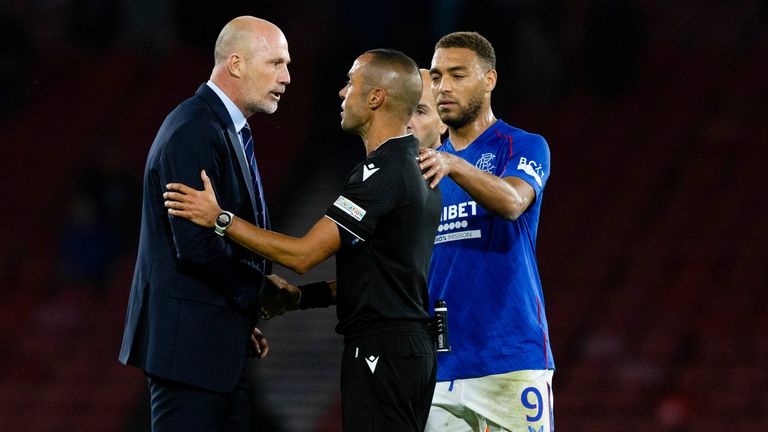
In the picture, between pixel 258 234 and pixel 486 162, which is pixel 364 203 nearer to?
pixel 258 234

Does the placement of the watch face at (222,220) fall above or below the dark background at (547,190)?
A: below

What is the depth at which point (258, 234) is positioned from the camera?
11.4ft

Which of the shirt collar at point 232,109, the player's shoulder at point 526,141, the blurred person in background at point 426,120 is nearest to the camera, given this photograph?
the shirt collar at point 232,109

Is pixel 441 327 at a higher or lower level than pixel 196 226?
lower

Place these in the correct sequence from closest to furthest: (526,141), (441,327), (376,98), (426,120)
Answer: (376,98) < (441,327) < (526,141) < (426,120)

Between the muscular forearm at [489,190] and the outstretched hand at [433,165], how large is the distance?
0.21 feet

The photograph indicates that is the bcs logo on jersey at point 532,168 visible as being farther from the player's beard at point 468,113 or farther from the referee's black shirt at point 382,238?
the referee's black shirt at point 382,238

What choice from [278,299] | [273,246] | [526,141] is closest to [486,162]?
[526,141]

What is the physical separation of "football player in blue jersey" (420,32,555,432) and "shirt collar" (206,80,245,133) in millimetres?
819

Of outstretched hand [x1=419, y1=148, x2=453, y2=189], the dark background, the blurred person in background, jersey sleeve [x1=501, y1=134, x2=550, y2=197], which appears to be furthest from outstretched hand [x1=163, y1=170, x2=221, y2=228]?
the dark background

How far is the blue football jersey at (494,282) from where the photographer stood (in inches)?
159

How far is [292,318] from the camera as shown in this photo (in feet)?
33.0

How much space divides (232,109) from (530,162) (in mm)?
1147

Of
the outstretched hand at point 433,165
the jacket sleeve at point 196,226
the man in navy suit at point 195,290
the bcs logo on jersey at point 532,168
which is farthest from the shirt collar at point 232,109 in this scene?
the bcs logo on jersey at point 532,168
